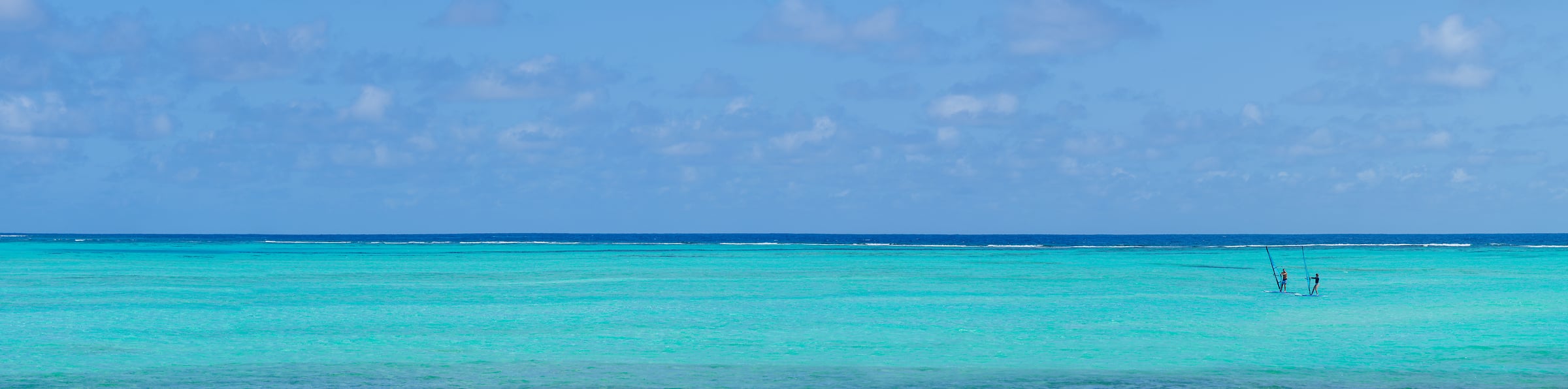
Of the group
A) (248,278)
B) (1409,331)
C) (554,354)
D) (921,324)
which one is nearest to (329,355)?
(554,354)

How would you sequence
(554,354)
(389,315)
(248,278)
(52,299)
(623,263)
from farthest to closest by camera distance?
1. (623,263)
2. (248,278)
3. (52,299)
4. (389,315)
5. (554,354)

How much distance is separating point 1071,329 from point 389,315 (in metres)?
17.9

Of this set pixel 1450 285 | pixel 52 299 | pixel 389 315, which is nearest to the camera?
pixel 389 315

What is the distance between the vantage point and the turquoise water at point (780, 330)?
22797 millimetres

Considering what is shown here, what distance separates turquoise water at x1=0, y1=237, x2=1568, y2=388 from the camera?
898 inches

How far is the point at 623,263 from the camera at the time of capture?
78.4 m

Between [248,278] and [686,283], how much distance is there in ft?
64.1

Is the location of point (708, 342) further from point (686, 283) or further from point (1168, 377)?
point (686, 283)

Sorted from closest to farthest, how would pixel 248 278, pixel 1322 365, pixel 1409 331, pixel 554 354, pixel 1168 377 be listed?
1. pixel 1168 377
2. pixel 1322 365
3. pixel 554 354
4. pixel 1409 331
5. pixel 248 278

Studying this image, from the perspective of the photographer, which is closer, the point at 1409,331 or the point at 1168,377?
the point at 1168,377

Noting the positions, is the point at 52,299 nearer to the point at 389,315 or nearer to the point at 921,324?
the point at 389,315

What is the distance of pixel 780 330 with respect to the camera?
31172 millimetres

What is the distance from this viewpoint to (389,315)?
35.0 m

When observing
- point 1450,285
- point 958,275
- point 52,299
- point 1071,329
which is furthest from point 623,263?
point 1071,329
